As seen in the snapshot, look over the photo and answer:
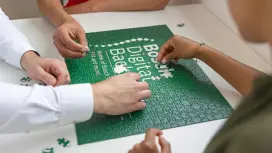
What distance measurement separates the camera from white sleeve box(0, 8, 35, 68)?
3.26 feet

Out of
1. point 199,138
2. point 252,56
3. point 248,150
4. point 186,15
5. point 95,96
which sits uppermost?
point 186,15

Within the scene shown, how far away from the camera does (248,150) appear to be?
0.40 metres

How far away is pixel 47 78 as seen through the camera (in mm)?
913

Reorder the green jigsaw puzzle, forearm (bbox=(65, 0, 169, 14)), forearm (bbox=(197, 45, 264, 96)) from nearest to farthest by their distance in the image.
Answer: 1. the green jigsaw puzzle
2. forearm (bbox=(197, 45, 264, 96))
3. forearm (bbox=(65, 0, 169, 14))

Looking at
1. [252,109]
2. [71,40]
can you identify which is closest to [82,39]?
[71,40]

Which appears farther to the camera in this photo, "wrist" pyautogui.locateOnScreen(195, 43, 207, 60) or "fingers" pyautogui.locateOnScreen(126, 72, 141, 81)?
"wrist" pyautogui.locateOnScreen(195, 43, 207, 60)

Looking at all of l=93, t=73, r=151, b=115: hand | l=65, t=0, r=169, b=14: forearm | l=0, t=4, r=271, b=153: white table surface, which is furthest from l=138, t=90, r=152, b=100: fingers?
l=65, t=0, r=169, b=14: forearm

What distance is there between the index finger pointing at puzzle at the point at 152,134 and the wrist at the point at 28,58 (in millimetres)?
410

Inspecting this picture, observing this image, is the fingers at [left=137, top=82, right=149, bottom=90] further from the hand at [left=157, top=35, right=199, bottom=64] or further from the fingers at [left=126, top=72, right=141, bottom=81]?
the hand at [left=157, top=35, right=199, bottom=64]

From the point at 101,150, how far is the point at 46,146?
0.11 metres

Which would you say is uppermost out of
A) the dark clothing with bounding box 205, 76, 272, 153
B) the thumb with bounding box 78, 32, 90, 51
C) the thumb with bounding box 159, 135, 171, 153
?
the thumb with bounding box 78, 32, 90, 51

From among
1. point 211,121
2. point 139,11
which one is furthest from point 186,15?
point 211,121

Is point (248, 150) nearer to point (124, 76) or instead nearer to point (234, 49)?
point (124, 76)

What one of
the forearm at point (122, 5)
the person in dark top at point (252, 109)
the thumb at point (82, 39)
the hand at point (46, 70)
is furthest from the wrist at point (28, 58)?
the person in dark top at point (252, 109)
